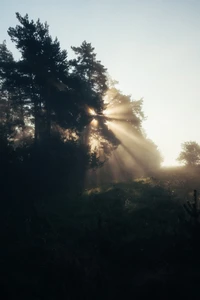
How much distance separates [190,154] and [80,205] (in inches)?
938

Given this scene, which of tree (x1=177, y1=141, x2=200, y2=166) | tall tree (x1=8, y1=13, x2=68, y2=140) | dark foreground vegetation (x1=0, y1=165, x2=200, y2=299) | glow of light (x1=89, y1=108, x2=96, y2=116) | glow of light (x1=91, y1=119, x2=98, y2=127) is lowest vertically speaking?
dark foreground vegetation (x1=0, y1=165, x2=200, y2=299)

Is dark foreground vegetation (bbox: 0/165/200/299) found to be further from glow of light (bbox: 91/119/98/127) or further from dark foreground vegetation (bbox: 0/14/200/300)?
glow of light (bbox: 91/119/98/127)

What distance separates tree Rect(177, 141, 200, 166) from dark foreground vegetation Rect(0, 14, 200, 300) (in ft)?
0.69

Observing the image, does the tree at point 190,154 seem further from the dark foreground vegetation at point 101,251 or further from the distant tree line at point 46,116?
the dark foreground vegetation at point 101,251

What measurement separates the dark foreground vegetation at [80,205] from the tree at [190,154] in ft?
0.69

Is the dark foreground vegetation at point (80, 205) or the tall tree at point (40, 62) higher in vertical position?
the tall tree at point (40, 62)

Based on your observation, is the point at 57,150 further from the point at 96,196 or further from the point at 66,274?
the point at 66,274

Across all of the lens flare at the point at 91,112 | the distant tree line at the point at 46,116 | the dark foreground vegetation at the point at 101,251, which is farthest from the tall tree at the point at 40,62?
the dark foreground vegetation at the point at 101,251

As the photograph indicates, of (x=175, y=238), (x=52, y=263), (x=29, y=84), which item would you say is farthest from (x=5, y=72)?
(x=175, y=238)

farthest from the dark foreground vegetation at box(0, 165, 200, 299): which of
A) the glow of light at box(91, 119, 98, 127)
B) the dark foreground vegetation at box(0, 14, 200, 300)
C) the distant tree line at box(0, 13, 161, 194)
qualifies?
the glow of light at box(91, 119, 98, 127)

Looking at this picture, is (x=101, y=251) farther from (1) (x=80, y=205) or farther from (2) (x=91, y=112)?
(2) (x=91, y=112)

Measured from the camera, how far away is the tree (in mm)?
37709

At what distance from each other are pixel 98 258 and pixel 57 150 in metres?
14.8

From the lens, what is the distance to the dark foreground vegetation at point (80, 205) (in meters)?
9.46
